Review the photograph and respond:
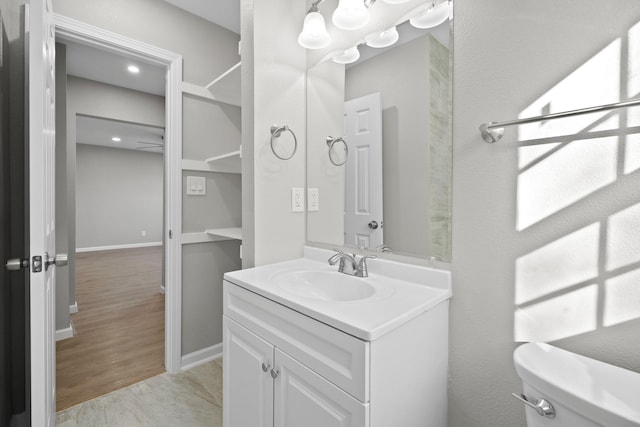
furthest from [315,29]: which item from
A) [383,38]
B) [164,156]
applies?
[164,156]

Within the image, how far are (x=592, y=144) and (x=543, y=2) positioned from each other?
1.50 ft

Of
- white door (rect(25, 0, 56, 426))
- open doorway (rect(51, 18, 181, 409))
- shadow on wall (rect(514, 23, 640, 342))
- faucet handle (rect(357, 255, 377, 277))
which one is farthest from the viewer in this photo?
open doorway (rect(51, 18, 181, 409))

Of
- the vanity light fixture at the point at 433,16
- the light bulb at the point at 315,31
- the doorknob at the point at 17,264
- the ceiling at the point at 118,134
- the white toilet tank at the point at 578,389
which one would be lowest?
the white toilet tank at the point at 578,389

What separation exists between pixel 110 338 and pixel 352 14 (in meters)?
3.02

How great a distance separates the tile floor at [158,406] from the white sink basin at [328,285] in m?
0.98

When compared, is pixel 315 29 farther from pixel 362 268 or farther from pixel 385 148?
pixel 362 268

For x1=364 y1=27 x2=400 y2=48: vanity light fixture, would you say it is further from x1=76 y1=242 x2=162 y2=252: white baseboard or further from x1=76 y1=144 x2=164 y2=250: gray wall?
x1=76 y1=242 x2=162 y2=252: white baseboard

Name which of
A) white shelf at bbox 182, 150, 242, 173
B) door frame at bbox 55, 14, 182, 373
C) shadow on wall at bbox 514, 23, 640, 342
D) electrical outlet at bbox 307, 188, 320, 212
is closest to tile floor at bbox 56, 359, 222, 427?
door frame at bbox 55, 14, 182, 373

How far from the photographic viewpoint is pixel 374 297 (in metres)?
1.02

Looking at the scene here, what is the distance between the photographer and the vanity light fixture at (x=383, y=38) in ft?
4.21

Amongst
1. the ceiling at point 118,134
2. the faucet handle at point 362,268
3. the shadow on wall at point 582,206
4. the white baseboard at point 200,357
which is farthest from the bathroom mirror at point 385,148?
the ceiling at point 118,134

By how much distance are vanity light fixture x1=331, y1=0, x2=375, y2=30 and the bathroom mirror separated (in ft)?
0.41

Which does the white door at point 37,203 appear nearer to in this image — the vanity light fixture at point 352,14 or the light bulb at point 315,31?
the light bulb at point 315,31

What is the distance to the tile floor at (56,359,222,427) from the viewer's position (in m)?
1.60
